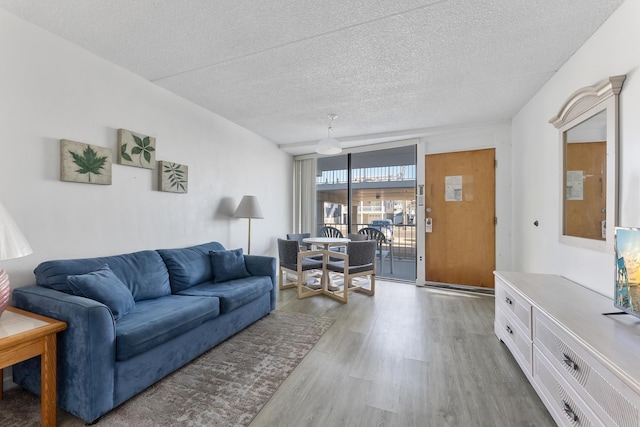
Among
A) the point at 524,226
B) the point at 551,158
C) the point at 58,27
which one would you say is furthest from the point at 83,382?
the point at 524,226

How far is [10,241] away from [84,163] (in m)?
1.07

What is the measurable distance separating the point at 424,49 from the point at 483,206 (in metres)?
2.74

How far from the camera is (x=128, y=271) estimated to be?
7.39 ft

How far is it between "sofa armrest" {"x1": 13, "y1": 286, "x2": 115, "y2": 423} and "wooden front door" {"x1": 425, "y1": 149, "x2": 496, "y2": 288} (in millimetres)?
4078

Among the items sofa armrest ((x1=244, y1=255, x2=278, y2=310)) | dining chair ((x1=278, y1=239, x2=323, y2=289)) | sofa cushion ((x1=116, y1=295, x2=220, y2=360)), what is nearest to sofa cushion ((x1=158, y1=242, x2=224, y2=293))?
sofa cushion ((x1=116, y1=295, x2=220, y2=360))

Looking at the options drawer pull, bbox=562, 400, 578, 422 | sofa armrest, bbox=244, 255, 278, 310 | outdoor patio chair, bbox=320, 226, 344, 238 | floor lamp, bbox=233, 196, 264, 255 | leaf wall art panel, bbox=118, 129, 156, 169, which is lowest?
drawer pull, bbox=562, 400, 578, 422

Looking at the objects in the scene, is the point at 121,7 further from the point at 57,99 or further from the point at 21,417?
the point at 21,417

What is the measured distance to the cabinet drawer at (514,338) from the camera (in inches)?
72.0

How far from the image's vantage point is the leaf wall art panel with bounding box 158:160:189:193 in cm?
285

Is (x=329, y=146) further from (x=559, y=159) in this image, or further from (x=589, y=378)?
(x=589, y=378)

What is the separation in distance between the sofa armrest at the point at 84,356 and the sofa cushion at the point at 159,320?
77 millimetres

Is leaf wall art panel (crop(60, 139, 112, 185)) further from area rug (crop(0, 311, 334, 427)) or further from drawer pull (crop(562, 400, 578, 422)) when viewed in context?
drawer pull (crop(562, 400, 578, 422))

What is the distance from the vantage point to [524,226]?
130 inches

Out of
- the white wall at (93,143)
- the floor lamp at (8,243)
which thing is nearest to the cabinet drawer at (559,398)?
the floor lamp at (8,243)
